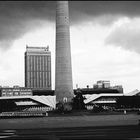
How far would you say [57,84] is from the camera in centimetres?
8281

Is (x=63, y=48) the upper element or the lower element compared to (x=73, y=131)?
upper

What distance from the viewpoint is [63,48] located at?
81188 mm

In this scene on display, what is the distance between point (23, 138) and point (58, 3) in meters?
64.7

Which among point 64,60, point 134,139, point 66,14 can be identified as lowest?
point 134,139

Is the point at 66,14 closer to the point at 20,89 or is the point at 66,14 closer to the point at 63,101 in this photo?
the point at 63,101

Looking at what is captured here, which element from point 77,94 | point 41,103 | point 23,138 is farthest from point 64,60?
point 23,138

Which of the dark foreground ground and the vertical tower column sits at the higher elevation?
the vertical tower column

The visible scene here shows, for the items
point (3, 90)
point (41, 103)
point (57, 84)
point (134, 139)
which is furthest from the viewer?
point (3, 90)

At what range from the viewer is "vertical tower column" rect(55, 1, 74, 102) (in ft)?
266

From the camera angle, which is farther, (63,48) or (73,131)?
(63,48)

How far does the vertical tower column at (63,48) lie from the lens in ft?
266

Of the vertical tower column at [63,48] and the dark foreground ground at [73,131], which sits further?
the vertical tower column at [63,48]

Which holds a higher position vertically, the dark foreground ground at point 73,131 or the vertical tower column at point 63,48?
the vertical tower column at point 63,48

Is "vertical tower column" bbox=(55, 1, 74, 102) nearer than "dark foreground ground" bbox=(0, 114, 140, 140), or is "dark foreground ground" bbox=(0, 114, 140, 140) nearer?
"dark foreground ground" bbox=(0, 114, 140, 140)
